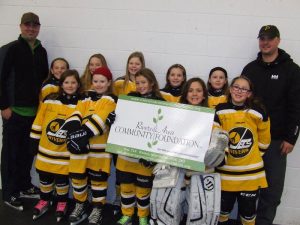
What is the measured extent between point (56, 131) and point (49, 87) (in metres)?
0.49

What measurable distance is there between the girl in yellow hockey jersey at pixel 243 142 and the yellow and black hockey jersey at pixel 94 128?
3.07ft

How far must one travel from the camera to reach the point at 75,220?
3.04 metres

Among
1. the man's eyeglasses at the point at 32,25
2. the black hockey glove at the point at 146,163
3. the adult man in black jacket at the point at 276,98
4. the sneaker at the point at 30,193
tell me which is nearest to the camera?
the black hockey glove at the point at 146,163

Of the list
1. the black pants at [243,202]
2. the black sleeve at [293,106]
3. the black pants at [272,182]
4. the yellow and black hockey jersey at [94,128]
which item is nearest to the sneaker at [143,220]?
the yellow and black hockey jersey at [94,128]

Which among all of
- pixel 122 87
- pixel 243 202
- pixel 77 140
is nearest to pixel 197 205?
pixel 243 202

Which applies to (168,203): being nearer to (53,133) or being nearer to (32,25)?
(53,133)

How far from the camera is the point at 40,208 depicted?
3146mm

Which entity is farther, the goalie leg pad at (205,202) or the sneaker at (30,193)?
the sneaker at (30,193)

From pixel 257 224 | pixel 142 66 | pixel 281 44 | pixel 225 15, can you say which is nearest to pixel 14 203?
pixel 142 66

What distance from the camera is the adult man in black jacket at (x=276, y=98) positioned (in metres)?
2.85

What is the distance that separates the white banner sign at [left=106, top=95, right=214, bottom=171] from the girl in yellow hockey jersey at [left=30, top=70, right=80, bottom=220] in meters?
0.52

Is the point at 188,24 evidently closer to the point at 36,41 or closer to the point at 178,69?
the point at 178,69

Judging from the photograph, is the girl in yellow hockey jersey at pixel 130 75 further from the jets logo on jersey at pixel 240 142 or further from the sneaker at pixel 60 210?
the sneaker at pixel 60 210

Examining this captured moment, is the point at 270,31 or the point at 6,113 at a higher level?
the point at 270,31
